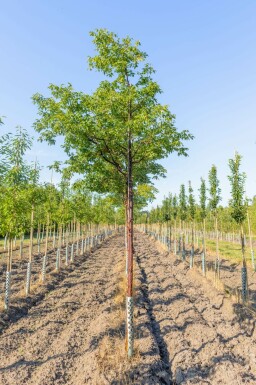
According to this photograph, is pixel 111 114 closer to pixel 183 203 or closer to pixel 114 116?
pixel 114 116

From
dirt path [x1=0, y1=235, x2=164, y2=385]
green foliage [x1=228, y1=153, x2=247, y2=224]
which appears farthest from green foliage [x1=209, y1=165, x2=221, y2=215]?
dirt path [x1=0, y1=235, x2=164, y2=385]

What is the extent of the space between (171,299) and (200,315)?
2.11 meters

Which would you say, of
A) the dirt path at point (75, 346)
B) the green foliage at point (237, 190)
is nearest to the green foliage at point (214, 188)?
the green foliage at point (237, 190)

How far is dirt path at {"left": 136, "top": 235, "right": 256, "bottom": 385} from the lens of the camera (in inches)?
259

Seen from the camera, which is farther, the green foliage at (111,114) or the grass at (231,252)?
the grass at (231,252)

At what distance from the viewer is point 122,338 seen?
27.7 feet

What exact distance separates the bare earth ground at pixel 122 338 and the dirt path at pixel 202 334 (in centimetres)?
2

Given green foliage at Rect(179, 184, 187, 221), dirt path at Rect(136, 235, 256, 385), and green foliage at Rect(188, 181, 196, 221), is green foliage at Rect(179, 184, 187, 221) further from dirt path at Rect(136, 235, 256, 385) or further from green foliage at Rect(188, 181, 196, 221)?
dirt path at Rect(136, 235, 256, 385)

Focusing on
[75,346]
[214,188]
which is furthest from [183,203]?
[75,346]

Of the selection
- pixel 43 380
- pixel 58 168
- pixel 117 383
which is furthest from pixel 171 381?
pixel 58 168

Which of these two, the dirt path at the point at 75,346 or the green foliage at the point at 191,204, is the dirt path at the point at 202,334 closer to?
the dirt path at the point at 75,346

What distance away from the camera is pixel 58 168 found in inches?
390

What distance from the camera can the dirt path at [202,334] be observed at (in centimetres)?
658

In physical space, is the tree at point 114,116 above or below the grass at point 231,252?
above
